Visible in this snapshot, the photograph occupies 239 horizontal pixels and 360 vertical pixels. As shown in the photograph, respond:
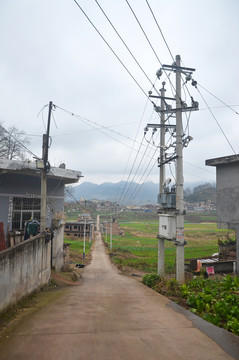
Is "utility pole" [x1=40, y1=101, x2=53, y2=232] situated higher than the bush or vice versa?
"utility pole" [x1=40, y1=101, x2=53, y2=232]

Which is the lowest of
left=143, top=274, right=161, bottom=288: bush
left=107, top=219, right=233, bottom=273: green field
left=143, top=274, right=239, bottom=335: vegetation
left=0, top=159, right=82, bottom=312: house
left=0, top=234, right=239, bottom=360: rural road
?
left=107, top=219, right=233, bottom=273: green field

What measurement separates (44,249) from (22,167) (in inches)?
168

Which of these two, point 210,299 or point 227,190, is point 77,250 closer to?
point 227,190

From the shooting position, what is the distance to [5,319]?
5.73m

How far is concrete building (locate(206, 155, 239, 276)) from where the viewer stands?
1337 cm

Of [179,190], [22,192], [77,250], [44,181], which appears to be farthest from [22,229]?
[77,250]

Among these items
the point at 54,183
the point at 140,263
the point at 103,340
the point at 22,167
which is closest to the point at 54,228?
the point at 54,183

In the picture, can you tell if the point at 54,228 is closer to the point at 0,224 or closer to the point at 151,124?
the point at 0,224

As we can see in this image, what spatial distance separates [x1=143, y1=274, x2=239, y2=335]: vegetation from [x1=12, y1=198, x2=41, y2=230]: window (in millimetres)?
7527

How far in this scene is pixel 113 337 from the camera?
4.94 metres

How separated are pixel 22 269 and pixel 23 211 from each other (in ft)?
21.6

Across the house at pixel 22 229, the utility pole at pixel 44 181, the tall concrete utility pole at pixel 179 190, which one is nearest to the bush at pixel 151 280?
the tall concrete utility pole at pixel 179 190

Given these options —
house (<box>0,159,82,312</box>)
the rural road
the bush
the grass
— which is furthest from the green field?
the rural road

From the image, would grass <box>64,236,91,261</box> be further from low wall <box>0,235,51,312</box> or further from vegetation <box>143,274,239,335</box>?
low wall <box>0,235,51,312</box>
